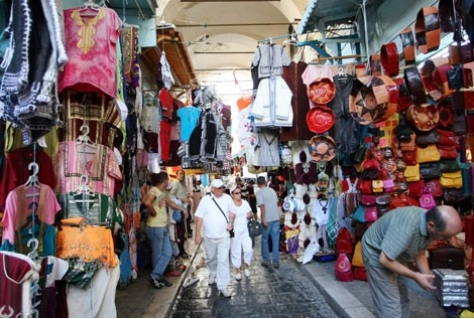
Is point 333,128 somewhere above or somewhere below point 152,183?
above

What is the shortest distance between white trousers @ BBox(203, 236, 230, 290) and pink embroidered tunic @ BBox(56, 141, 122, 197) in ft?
10.6

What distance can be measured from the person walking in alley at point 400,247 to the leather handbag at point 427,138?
7.22ft

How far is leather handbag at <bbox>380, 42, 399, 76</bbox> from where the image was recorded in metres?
3.96

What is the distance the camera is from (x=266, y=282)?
730cm

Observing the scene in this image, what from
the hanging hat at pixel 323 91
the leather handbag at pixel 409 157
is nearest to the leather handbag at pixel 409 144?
the leather handbag at pixel 409 157

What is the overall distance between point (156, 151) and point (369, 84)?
14.8 ft

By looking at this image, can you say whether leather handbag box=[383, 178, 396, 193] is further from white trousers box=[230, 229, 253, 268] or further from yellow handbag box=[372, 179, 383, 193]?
white trousers box=[230, 229, 253, 268]

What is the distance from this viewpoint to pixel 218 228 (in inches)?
257

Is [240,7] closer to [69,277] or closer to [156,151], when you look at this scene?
[156,151]

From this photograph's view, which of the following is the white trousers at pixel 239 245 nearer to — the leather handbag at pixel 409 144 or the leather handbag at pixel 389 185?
the leather handbag at pixel 389 185

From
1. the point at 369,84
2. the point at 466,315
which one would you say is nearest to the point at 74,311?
the point at 369,84

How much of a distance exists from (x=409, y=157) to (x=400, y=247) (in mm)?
2523

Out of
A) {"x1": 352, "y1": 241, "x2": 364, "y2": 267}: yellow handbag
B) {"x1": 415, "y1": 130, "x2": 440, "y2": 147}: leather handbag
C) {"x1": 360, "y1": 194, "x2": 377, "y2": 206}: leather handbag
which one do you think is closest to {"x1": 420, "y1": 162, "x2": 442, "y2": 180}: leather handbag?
{"x1": 415, "y1": 130, "x2": 440, "y2": 147}: leather handbag

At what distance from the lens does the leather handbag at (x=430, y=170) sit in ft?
17.4
